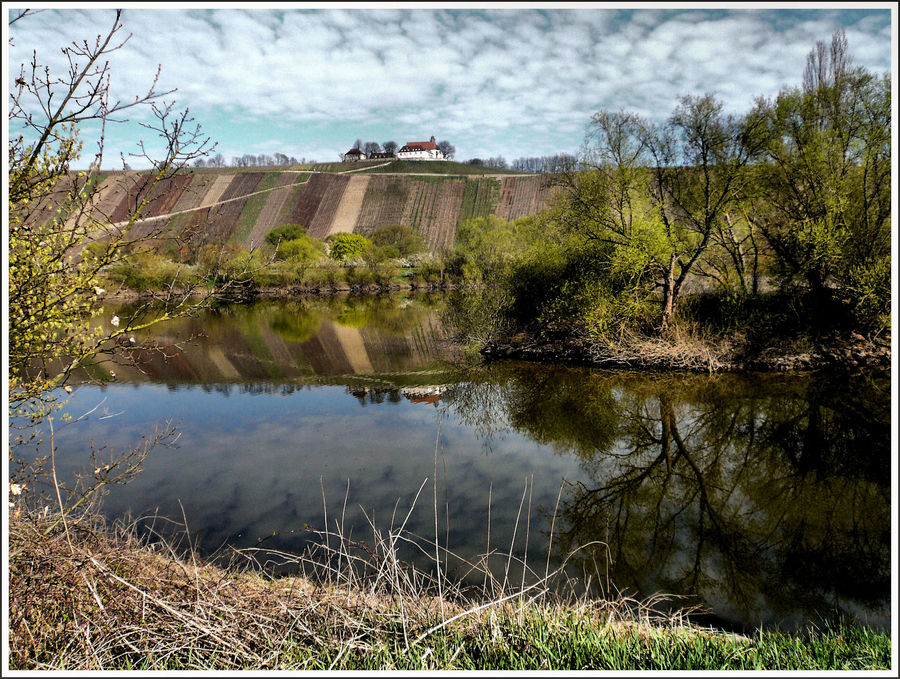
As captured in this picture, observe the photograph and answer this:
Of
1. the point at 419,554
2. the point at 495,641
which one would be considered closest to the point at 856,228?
the point at 419,554

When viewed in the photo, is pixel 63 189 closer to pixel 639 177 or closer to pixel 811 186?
pixel 639 177

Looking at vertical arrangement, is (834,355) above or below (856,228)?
below

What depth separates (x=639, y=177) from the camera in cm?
1598

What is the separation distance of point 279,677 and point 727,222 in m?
17.8

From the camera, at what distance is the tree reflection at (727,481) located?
5848 millimetres

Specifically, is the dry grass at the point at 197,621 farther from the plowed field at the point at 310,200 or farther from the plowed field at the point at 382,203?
the plowed field at the point at 310,200

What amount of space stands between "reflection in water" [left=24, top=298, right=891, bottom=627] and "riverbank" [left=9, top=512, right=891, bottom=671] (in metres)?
0.83

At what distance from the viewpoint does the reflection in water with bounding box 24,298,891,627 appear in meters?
6.20

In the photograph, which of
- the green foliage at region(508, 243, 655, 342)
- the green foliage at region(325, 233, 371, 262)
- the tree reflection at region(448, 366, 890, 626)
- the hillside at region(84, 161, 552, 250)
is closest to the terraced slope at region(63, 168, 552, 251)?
the hillside at region(84, 161, 552, 250)

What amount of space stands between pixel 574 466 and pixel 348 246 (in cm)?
5840

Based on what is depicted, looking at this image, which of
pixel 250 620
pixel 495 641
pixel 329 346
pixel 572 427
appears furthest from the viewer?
pixel 329 346

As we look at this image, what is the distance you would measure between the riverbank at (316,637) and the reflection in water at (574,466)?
2.74ft

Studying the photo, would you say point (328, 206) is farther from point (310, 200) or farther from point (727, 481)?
point (727, 481)

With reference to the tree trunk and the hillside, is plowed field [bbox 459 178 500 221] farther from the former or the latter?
the tree trunk
